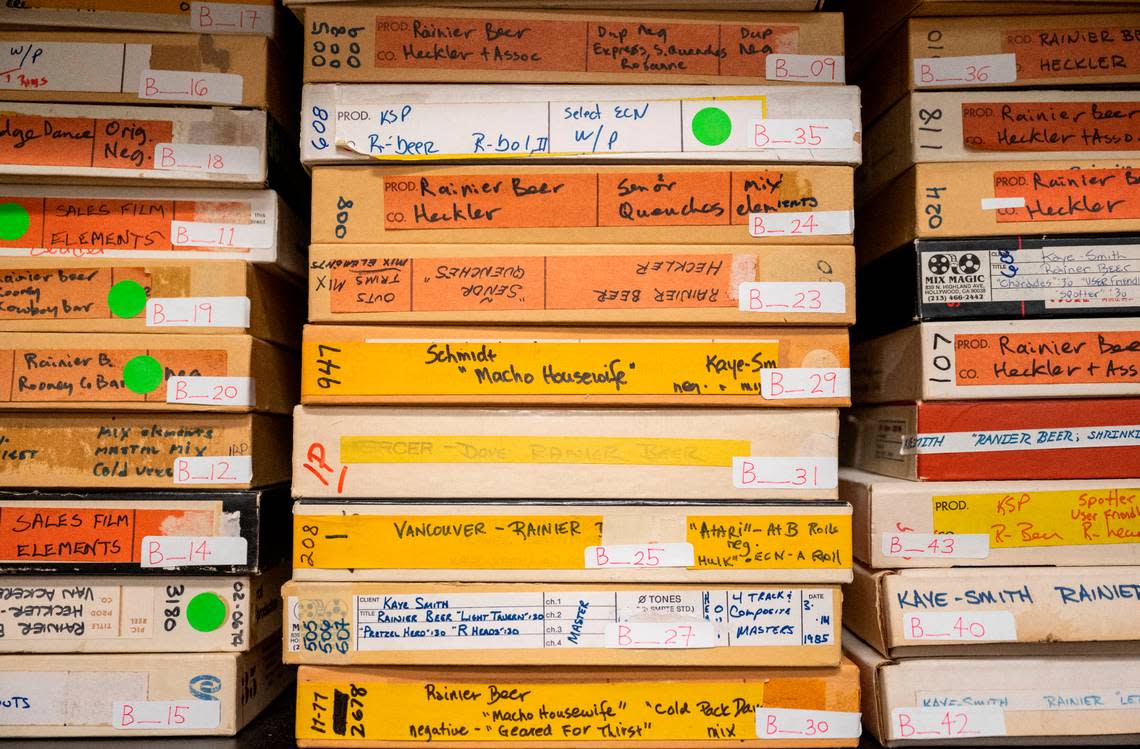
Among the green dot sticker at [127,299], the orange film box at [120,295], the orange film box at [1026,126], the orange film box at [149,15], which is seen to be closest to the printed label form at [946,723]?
the orange film box at [1026,126]

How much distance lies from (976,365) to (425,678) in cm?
70

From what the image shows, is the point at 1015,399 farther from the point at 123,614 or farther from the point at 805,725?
the point at 123,614

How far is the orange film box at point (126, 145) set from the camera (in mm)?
816

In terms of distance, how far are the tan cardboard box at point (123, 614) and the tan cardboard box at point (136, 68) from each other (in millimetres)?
561

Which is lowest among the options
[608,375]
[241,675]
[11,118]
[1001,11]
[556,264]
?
[241,675]

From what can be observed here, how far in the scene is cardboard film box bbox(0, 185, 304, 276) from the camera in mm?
828

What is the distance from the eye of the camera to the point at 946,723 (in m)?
0.78

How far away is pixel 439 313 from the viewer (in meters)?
0.78

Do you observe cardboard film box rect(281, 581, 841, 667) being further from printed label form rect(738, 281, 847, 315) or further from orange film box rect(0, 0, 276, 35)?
orange film box rect(0, 0, 276, 35)

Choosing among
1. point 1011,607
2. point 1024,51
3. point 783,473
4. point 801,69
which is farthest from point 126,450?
point 1024,51

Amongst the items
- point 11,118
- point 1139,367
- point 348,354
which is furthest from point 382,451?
point 1139,367

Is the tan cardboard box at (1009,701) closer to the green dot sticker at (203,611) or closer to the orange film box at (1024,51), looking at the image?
the orange film box at (1024,51)

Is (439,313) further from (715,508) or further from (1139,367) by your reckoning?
(1139,367)

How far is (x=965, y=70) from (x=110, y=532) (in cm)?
112
